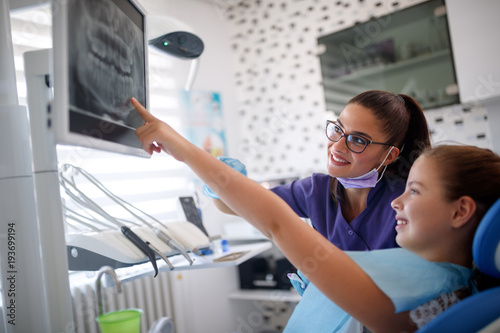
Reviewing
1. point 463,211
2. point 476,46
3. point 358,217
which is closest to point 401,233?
point 463,211

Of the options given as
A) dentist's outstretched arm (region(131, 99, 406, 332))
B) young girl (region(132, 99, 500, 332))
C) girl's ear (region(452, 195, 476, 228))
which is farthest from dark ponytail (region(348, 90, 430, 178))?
dentist's outstretched arm (region(131, 99, 406, 332))

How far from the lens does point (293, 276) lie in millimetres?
1177

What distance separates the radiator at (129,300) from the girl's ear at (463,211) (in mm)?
1525

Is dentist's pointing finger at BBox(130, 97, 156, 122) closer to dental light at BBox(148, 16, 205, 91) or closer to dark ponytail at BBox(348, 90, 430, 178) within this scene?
dental light at BBox(148, 16, 205, 91)

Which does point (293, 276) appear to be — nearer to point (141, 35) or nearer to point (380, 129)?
point (380, 129)

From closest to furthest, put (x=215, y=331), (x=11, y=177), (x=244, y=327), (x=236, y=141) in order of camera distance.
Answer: (x=11, y=177) → (x=215, y=331) → (x=244, y=327) → (x=236, y=141)

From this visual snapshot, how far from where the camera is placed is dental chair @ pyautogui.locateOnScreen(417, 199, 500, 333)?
27.5 inches

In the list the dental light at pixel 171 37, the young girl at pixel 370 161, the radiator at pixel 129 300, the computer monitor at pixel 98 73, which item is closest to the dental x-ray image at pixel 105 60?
the computer monitor at pixel 98 73

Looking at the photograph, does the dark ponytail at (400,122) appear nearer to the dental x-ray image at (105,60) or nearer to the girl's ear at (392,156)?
the girl's ear at (392,156)

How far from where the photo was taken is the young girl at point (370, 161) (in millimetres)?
1284

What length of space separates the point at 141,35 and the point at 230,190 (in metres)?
0.53

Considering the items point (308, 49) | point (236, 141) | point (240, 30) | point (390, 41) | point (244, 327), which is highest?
point (240, 30)

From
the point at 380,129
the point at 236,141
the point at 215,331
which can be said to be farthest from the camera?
the point at 236,141

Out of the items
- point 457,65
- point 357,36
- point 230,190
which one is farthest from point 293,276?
point 357,36
